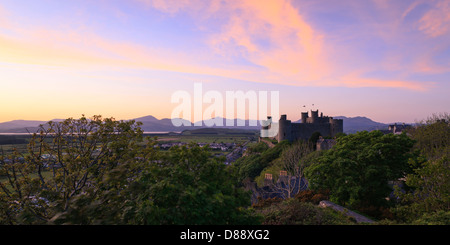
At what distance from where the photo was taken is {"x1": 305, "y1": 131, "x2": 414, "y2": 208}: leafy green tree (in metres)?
21.8

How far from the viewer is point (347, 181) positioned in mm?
22531

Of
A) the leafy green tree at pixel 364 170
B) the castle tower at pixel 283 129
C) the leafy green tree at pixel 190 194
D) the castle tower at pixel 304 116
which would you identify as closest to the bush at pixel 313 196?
the leafy green tree at pixel 364 170

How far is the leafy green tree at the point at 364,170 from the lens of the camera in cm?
2177

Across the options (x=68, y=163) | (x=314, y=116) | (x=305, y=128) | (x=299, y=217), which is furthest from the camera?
(x=314, y=116)

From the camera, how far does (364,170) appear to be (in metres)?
22.4

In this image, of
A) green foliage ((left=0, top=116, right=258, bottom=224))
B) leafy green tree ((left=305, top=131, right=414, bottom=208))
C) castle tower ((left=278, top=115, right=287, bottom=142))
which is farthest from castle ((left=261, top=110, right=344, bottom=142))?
green foliage ((left=0, top=116, right=258, bottom=224))

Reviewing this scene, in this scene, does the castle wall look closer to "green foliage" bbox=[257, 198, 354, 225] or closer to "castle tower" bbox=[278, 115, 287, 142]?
"castle tower" bbox=[278, 115, 287, 142]

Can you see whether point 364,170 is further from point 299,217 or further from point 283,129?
point 283,129

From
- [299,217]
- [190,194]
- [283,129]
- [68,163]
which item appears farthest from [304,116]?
[190,194]
